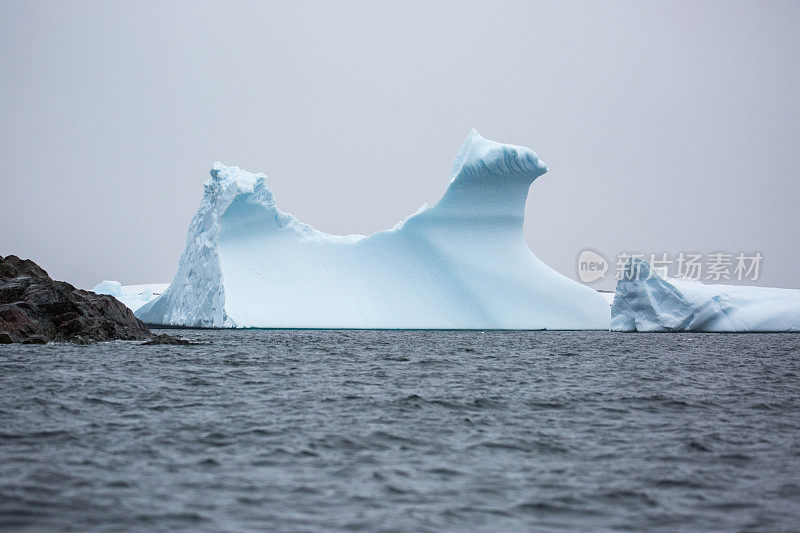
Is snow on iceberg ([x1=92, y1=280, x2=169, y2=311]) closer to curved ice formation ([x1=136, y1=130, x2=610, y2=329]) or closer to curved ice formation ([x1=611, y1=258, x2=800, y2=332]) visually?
curved ice formation ([x1=136, y1=130, x2=610, y2=329])

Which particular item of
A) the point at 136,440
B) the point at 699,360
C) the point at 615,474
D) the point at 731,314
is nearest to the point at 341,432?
the point at 136,440

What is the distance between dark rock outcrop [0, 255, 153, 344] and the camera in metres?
15.5

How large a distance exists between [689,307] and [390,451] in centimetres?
2244

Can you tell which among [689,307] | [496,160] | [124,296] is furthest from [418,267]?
[124,296]

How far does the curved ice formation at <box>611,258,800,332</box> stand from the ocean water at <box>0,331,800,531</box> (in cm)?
1543

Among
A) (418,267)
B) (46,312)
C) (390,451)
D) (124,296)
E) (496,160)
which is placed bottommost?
(390,451)

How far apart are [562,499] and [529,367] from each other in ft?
27.2

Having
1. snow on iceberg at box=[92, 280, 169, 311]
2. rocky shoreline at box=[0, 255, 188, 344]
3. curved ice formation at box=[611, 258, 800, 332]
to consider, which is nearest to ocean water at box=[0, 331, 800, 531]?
rocky shoreline at box=[0, 255, 188, 344]

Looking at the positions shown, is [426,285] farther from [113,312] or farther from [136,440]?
[136,440]

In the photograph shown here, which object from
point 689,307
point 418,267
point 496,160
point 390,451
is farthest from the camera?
point 418,267

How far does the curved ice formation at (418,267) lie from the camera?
88.5 feet

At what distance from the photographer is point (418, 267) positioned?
94.0 ft

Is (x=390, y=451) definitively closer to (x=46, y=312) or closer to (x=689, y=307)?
(x=46, y=312)

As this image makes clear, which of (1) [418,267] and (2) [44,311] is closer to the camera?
(2) [44,311]
